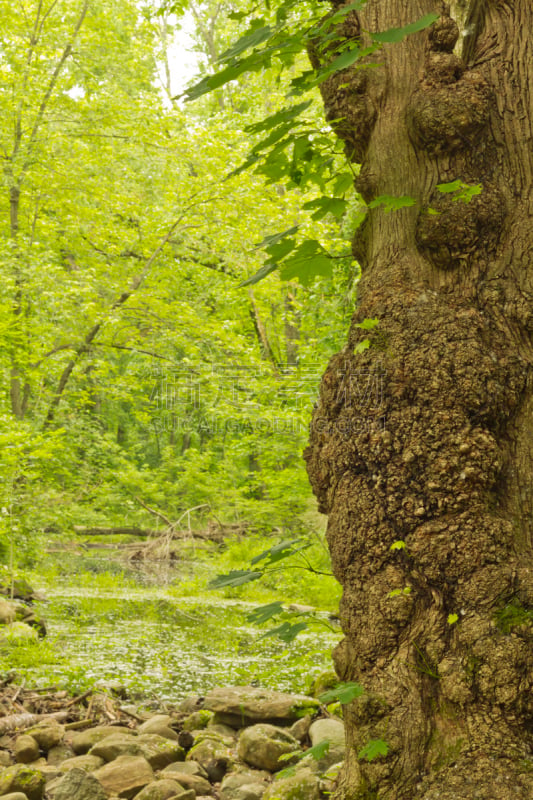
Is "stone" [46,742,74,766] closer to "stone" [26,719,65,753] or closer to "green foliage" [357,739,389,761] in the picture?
"stone" [26,719,65,753]

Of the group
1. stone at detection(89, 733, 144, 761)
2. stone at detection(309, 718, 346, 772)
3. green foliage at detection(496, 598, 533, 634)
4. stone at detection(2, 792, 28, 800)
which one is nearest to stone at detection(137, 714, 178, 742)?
stone at detection(89, 733, 144, 761)

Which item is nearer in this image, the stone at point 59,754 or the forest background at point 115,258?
the stone at point 59,754

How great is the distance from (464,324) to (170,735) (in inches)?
164

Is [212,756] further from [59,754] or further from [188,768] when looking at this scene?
[59,754]

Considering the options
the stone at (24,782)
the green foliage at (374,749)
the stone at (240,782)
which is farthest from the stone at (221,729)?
the green foliage at (374,749)

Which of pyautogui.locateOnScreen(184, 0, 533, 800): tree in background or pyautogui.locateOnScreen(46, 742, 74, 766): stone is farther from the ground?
pyautogui.locateOnScreen(184, 0, 533, 800): tree in background

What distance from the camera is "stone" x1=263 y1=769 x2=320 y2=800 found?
334 centimetres

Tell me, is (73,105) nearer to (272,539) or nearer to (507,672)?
(272,539)

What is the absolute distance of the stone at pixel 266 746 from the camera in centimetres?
430

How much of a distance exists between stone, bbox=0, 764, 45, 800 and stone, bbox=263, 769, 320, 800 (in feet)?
4.03

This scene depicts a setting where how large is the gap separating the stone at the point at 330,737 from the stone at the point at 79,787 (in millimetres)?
1240

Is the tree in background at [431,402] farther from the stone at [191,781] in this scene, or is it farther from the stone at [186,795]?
the stone at [191,781]

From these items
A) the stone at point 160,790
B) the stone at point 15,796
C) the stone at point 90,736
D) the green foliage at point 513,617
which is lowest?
the stone at point 90,736

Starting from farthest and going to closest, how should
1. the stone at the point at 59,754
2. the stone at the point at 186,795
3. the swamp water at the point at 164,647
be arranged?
the swamp water at the point at 164,647, the stone at the point at 59,754, the stone at the point at 186,795
